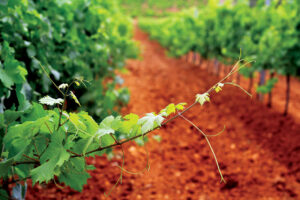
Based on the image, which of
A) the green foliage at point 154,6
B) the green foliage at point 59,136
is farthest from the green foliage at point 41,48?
the green foliage at point 154,6

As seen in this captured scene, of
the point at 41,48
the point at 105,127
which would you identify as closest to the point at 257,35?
the point at 41,48

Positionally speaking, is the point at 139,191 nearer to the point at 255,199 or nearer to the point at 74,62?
the point at 255,199

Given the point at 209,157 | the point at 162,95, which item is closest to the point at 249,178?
the point at 209,157

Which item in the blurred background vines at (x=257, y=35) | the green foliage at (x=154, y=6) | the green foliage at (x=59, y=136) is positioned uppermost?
the green foliage at (x=154, y=6)

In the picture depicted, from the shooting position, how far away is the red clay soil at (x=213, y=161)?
2717 millimetres

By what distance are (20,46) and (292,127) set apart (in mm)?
4356

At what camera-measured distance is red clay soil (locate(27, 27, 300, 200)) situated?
2717 mm

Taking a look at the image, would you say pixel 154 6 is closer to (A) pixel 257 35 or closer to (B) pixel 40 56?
(A) pixel 257 35

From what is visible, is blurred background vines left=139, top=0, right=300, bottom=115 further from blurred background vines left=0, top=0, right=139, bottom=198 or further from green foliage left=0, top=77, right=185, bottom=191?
green foliage left=0, top=77, right=185, bottom=191

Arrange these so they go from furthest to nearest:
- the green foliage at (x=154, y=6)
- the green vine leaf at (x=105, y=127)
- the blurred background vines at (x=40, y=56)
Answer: the green foliage at (x=154, y=6)
the blurred background vines at (x=40, y=56)
the green vine leaf at (x=105, y=127)

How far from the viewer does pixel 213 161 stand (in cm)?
344

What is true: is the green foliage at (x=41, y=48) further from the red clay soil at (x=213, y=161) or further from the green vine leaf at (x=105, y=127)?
the red clay soil at (x=213, y=161)

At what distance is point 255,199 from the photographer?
A: 9.02 feet

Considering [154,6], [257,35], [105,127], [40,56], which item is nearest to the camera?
[105,127]
